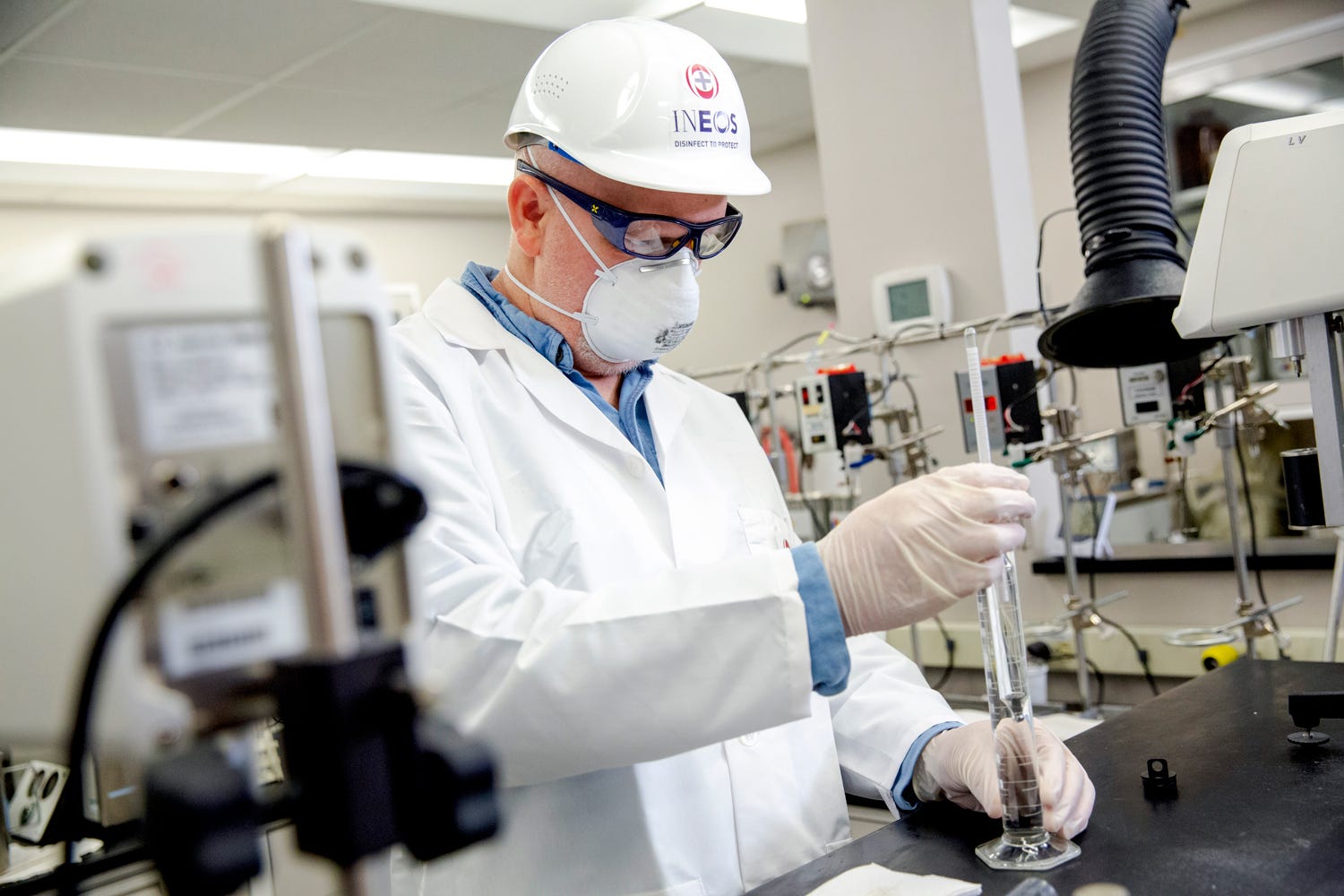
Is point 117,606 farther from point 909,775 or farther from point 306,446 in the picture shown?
point 909,775

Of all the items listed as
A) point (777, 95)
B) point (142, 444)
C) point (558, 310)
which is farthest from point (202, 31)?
point (142, 444)

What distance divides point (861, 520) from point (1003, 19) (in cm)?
257

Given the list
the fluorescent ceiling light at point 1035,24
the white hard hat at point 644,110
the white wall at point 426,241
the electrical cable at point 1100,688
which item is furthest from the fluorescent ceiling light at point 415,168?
the white hard hat at point 644,110

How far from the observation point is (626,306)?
4.38ft

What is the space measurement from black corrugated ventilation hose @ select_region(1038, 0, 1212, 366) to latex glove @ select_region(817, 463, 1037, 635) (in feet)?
2.51

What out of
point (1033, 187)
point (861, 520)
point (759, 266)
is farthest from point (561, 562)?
point (759, 266)

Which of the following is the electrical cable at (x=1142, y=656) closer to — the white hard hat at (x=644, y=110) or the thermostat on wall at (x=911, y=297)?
the thermostat on wall at (x=911, y=297)

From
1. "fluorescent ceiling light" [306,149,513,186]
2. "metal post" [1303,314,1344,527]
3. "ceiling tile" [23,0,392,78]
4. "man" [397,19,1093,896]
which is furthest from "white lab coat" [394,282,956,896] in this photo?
"fluorescent ceiling light" [306,149,513,186]

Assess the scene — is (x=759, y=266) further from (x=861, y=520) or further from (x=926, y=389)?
(x=861, y=520)

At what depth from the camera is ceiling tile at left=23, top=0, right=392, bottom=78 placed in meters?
3.12

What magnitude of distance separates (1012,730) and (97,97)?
156 inches

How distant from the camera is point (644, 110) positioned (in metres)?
1.24

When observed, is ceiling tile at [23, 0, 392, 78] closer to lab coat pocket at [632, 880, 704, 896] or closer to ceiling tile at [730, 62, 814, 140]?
ceiling tile at [730, 62, 814, 140]

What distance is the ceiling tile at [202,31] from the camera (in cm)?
312
